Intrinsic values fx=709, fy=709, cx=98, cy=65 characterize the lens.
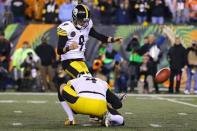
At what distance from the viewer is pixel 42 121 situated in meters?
10.6

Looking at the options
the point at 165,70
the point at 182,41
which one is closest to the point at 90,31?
the point at 165,70

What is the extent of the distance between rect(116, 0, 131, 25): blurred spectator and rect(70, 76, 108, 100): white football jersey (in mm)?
12419

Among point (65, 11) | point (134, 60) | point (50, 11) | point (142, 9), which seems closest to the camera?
point (134, 60)

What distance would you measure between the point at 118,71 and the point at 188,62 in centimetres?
204

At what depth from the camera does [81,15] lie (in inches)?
400

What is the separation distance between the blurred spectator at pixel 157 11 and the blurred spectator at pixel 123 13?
80 cm

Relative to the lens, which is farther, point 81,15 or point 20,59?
point 20,59

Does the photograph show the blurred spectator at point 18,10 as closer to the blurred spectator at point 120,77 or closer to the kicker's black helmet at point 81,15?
the blurred spectator at point 120,77

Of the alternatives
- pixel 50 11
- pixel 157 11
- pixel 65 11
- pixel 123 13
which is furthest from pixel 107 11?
pixel 50 11

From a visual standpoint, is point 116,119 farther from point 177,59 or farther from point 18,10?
point 18,10

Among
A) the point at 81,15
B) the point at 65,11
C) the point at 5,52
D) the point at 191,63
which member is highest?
the point at 81,15

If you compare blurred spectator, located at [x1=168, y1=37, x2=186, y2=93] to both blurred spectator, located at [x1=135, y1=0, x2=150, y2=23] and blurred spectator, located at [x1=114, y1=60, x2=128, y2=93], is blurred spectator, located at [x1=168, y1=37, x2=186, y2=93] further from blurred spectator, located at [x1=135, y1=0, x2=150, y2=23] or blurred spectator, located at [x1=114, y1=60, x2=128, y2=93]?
blurred spectator, located at [x1=135, y1=0, x2=150, y2=23]

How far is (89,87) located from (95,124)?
0.71 m

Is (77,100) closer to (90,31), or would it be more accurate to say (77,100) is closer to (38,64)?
(90,31)
